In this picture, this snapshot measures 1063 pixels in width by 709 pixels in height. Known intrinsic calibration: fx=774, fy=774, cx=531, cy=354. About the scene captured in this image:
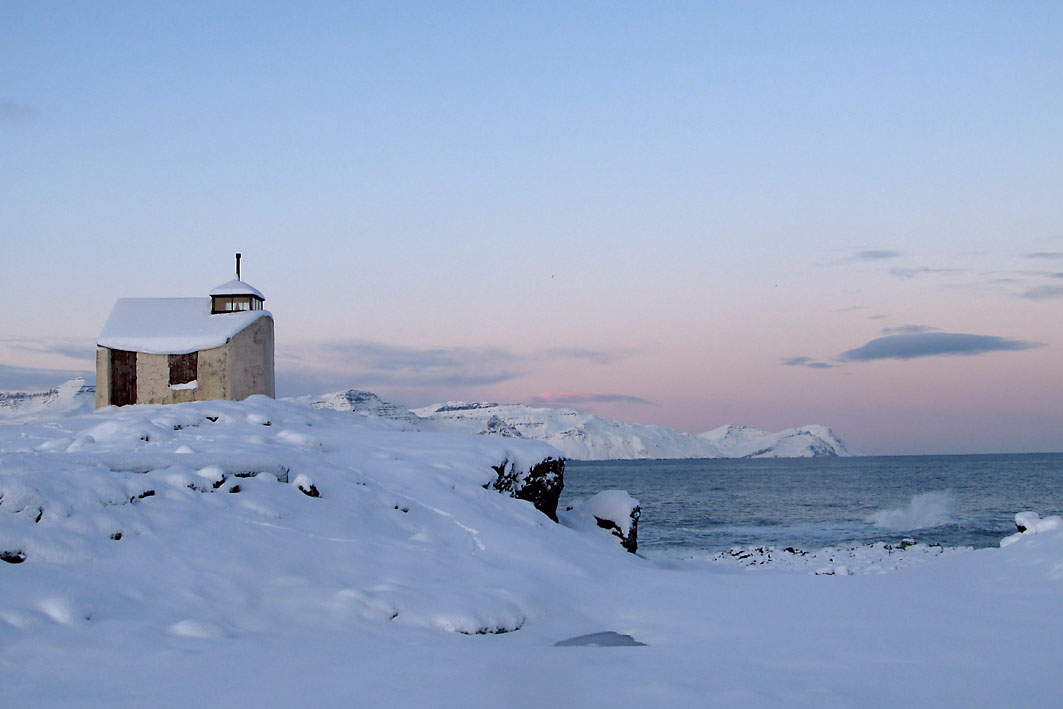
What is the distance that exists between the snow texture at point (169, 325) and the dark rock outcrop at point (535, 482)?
47.5 ft

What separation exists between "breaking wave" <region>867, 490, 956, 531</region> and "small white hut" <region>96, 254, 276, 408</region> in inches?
1385

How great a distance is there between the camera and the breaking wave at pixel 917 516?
45.5 m

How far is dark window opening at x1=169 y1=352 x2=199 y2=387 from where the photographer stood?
28.2 m

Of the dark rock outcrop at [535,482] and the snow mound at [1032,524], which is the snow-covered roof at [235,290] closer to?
the dark rock outcrop at [535,482]

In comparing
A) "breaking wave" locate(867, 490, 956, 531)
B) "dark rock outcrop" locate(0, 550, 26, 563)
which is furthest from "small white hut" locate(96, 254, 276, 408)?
"breaking wave" locate(867, 490, 956, 531)

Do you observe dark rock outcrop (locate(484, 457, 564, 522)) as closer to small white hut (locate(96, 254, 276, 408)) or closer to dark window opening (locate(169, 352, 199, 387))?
small white hut (locate(96, 254, 276, 408))

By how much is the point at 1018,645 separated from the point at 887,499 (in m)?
67.3

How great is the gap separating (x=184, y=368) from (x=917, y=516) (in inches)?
1722

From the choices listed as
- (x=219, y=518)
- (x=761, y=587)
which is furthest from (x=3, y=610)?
(x=761, y=587)

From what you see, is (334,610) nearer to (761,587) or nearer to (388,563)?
(388,563)

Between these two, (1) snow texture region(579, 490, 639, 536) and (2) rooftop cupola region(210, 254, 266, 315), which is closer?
(1) snow texture region(579, 490, 639, 536)

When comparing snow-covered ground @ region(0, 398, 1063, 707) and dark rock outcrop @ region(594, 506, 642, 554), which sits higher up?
snow-covered ground @ region(0, 398, 1063, 707)

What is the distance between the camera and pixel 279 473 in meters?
12.3

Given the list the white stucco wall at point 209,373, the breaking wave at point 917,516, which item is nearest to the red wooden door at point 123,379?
the white stucco wall at point 209,373
